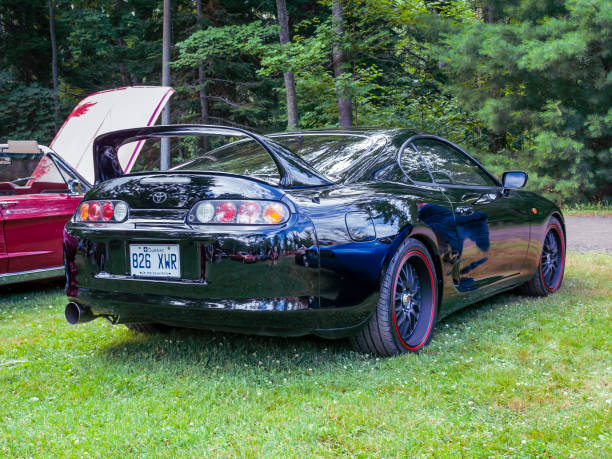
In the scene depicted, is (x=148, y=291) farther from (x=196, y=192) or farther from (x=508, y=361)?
(x=508, y=361)

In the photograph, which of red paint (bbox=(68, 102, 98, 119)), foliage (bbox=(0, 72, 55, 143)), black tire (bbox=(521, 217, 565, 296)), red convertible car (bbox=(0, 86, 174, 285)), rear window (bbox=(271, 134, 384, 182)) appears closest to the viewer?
rear window (bbox=(271, 134, 384, 182))

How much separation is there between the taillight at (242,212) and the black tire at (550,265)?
9.83 ft

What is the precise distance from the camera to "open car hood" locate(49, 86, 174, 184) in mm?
7961

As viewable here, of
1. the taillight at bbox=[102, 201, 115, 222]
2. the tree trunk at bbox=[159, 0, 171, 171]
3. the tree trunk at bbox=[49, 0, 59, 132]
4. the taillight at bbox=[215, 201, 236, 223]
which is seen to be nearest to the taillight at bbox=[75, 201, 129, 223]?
the taillight at bbox=[102, 201, 115, 222]

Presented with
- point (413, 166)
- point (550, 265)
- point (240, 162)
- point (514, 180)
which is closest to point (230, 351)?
point (240, 162)

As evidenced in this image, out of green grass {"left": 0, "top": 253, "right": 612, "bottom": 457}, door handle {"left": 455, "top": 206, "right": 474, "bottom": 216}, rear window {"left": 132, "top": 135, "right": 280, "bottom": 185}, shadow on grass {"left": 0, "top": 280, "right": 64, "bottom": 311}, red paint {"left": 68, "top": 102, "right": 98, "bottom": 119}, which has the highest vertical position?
red paint {"left": 68, "top": 102, "right": 98, "bottom": 119}

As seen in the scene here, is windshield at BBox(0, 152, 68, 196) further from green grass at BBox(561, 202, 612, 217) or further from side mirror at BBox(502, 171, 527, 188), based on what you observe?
green grass at BBox(561, 202, 612, 217)

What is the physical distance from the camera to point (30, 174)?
6.15 metres

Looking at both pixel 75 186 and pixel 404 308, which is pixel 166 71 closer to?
pixel 75 186

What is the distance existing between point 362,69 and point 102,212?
14.2m

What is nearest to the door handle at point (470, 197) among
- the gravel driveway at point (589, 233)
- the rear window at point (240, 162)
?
the rear window at point (240, 162)

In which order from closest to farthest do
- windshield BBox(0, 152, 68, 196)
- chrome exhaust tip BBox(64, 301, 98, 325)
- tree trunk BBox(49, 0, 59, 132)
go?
chrome exhaust tip BBox(64, 301, 98, 325) < windshield BBox(0, 152, 68, 196) < tree trunk BBox(49, 0, 59, 132)

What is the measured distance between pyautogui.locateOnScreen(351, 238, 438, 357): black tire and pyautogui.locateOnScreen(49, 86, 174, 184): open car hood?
4951 millimetres

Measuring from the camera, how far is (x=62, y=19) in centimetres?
2308
